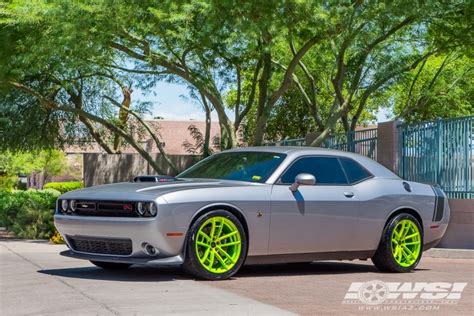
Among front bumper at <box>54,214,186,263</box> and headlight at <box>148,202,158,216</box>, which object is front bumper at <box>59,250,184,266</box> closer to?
front bumper at <box>54,214,186,263</box>

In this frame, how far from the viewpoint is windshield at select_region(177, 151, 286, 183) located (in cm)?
1071

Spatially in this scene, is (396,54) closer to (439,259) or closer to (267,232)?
(439,259)

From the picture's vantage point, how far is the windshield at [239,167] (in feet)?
35.1

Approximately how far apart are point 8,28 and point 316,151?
10665 mm

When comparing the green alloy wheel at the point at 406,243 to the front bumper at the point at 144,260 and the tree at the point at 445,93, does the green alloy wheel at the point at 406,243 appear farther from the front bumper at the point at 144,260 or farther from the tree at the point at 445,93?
the tree at the point at 445,93

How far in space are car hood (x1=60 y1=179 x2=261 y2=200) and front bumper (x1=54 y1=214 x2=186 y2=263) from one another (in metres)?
0.25

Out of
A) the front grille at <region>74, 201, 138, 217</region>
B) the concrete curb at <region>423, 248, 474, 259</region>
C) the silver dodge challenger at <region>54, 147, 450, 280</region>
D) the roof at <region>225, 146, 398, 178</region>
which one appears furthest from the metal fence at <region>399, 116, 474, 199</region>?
the front grille at <region>74, 201, 138, 217</region>

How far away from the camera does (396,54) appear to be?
80.4ft

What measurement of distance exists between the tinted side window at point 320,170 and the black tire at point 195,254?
1077 mm

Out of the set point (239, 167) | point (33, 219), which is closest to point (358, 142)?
point (33, 219)

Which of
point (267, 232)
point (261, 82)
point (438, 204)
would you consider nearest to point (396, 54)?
point (261, 82)

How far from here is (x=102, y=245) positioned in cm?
998

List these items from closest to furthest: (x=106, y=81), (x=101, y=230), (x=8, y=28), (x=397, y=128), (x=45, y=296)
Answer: (x=45, y=296), (x=101, y=230), (x=397, y=128), (x=8, y=28), (x=106, y=81)

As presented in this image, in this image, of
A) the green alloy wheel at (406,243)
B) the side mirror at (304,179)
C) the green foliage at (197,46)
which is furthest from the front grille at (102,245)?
the green foliage at (197,46)
